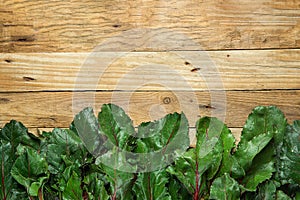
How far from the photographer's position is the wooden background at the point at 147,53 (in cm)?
128

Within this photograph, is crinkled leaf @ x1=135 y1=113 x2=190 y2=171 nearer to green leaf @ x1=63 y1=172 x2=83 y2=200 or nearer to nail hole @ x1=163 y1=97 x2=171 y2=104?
green leaf @ x1=63 y1=172 x2=83 y2=200

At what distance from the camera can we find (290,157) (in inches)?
29.7

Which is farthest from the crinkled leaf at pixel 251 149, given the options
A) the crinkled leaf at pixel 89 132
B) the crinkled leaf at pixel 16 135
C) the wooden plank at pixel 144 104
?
the wooden plank at pixel 144 104

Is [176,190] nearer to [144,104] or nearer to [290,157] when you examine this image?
[290,157]

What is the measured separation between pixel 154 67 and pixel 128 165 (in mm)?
572

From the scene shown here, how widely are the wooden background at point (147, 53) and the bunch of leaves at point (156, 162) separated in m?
0.49

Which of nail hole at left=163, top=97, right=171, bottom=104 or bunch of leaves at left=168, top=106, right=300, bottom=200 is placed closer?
bunch of leaves at left=168, top=106, right=300, bottom=200

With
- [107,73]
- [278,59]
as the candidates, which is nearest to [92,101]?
[107,73]

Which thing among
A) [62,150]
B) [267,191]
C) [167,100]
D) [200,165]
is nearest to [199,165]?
[200,165]

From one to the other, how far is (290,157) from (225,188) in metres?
0.11

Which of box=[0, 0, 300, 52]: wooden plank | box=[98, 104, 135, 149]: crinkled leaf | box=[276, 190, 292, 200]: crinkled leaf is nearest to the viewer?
box=[276, 190, 292, 200]: crinkled leaf

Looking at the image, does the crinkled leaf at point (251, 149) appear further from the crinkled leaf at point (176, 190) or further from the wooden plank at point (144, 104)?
the wooden plank at point (144, 104)

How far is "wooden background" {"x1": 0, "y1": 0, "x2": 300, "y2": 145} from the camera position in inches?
50.4

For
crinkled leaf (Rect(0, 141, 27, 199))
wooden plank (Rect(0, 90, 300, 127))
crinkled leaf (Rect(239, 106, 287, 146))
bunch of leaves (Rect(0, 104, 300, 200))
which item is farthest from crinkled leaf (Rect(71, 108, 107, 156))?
wooden plank (Rect(0, 90, 300, 127))
